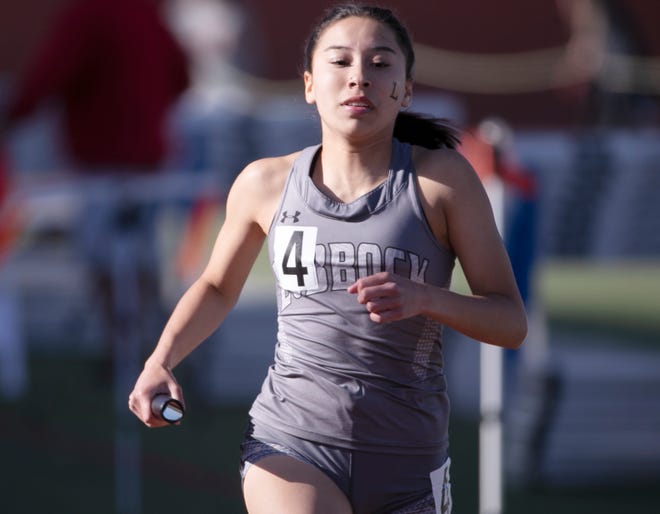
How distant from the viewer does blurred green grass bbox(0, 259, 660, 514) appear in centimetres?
584

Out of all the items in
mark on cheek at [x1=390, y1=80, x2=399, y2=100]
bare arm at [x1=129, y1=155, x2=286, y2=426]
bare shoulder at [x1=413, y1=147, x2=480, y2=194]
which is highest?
mark on cheek at [x1=390, y1=80, x2=399, y2=100]

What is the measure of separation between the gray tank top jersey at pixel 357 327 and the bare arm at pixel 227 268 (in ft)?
0.39

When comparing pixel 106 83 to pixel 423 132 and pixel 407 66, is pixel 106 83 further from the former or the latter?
pixel 407 66

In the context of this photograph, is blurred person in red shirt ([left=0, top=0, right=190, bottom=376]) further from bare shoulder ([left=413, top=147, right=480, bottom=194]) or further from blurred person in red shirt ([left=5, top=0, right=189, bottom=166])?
bare shoulder ([left=413, top=147, right=480, bottom=194])

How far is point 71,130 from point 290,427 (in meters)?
5.74

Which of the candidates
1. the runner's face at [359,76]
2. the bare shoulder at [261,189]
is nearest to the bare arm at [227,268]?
the bare shoulder at [261,189]

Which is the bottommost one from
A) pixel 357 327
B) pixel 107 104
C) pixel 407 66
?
pixel 357 327

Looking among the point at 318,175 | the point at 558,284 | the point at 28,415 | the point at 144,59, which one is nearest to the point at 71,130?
the point at 144,59

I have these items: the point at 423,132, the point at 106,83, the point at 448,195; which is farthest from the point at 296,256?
the point at 106,83

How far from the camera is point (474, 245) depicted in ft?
8.96

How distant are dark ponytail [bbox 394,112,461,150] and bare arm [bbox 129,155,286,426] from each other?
0.29 m

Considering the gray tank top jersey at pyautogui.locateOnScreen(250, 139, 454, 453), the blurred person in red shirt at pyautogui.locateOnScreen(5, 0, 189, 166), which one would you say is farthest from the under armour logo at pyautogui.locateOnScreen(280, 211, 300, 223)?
the blurred person in red shirt at pyautogui.locateOnScreen(5, 0, 189, 166)

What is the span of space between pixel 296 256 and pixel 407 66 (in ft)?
1.61

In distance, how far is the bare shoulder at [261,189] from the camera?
2926 millimetres
